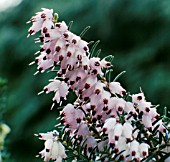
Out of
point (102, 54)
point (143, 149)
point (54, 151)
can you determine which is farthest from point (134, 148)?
point (102, 54)

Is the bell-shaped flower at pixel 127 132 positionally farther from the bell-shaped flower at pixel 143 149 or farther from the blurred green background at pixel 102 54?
the blurred green background at pixel 102 54

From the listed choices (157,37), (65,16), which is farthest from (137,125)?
(65,16)

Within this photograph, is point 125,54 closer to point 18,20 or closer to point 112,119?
point 18,20

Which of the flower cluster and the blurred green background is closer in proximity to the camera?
the flower cluster

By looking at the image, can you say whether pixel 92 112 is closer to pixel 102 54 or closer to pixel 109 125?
pixel 109 125

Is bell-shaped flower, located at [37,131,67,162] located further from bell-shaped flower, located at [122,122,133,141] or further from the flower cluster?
bell-shaped flower, located at [122,122,133,141]

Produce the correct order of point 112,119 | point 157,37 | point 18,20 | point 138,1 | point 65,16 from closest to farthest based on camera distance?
point 112,119 → point 157,37 → point 138,1 → point 65,16 → point 18,20

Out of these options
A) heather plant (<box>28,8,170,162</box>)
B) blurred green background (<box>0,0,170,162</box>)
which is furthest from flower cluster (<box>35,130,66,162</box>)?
blurred green background (<box>0,0,170,162</box>)
